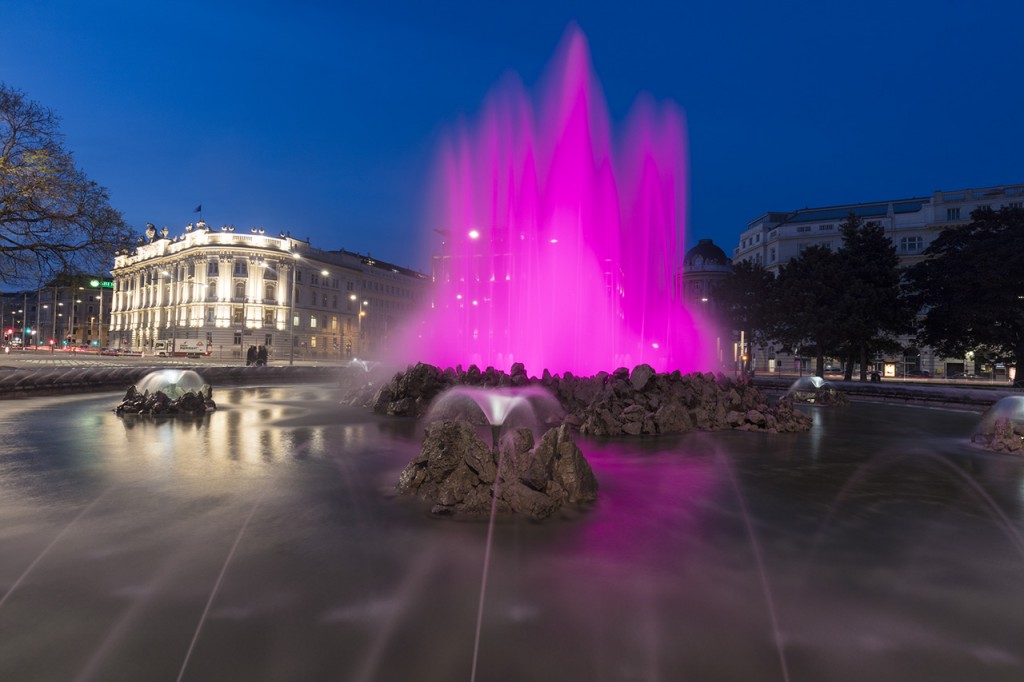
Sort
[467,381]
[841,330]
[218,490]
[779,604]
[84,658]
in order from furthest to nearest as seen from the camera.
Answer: [841,330] → [467,381] → [218,490] → [779,604] → [84,658]

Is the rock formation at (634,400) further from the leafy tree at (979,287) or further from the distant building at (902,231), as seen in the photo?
the distant building at (902,231)

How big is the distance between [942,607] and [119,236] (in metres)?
31.5

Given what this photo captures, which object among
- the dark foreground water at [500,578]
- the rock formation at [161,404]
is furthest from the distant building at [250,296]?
the dark foreground water at [500,578]

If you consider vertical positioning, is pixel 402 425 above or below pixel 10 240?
below

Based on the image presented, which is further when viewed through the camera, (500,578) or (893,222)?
(893,222)

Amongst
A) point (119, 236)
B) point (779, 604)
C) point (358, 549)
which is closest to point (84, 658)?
point (358, 549)

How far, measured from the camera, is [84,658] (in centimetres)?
358

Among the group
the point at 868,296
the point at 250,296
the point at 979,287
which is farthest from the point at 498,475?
the point at 250,296

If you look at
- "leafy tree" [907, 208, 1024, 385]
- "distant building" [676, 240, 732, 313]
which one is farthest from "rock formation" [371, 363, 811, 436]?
"distant building" [676, 240, 732, 313]

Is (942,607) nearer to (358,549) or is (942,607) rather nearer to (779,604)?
(779,604)

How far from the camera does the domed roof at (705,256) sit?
117 m

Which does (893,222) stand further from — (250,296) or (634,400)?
(250,296)

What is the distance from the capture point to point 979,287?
39219 mm

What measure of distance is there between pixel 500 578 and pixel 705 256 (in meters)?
123
